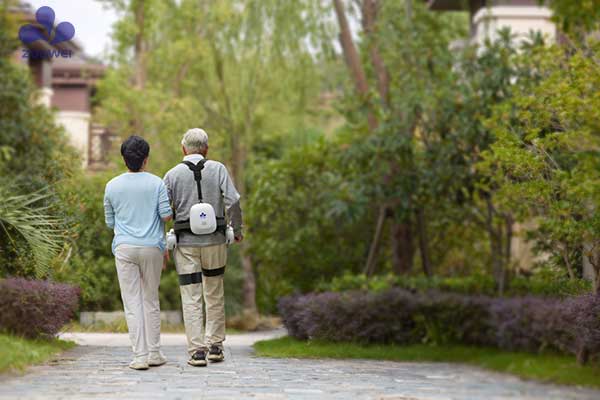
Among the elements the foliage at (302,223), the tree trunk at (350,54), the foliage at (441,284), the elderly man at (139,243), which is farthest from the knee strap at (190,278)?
the foliage at (302,223)

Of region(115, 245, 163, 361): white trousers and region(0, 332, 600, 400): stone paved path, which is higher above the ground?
region(115, 245, 163, 361): white trousers

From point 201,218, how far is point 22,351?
182 cm

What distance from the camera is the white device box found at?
895 centimetres

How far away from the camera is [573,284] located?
10523mm

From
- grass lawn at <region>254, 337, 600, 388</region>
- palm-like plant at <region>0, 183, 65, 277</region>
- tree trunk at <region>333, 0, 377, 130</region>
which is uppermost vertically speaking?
tree trunk at <region>333, 0, 377, 130</region>

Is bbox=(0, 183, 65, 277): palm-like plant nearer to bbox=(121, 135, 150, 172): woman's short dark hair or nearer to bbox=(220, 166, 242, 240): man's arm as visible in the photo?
Answer: bbox=(121, 135, 150, 172): woman's short dark hair

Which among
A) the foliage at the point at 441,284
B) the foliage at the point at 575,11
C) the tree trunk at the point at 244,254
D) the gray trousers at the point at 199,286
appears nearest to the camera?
the foliage at the point at 575,11

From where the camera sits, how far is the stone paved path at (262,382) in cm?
704

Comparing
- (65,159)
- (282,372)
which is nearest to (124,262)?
(282,372)

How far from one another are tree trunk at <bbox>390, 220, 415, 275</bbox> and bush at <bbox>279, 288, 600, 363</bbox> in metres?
5.02

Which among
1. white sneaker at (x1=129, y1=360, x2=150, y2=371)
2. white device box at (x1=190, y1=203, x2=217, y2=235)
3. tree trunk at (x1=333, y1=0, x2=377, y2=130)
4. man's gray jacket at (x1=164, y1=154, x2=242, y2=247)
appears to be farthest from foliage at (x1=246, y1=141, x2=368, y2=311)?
white sneaker at (x1=129, y1=360, x2=150, y2=371)

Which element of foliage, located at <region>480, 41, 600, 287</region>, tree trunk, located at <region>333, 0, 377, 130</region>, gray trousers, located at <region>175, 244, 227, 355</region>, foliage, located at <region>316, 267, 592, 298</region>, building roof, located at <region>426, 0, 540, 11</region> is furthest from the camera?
building roof, located at <region>426, 0, 540, 11</region>

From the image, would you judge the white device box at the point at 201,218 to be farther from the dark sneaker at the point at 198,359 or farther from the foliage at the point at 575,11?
the foliage at the point at 575,11

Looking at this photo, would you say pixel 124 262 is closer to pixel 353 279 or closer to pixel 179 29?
pixel 353 279
